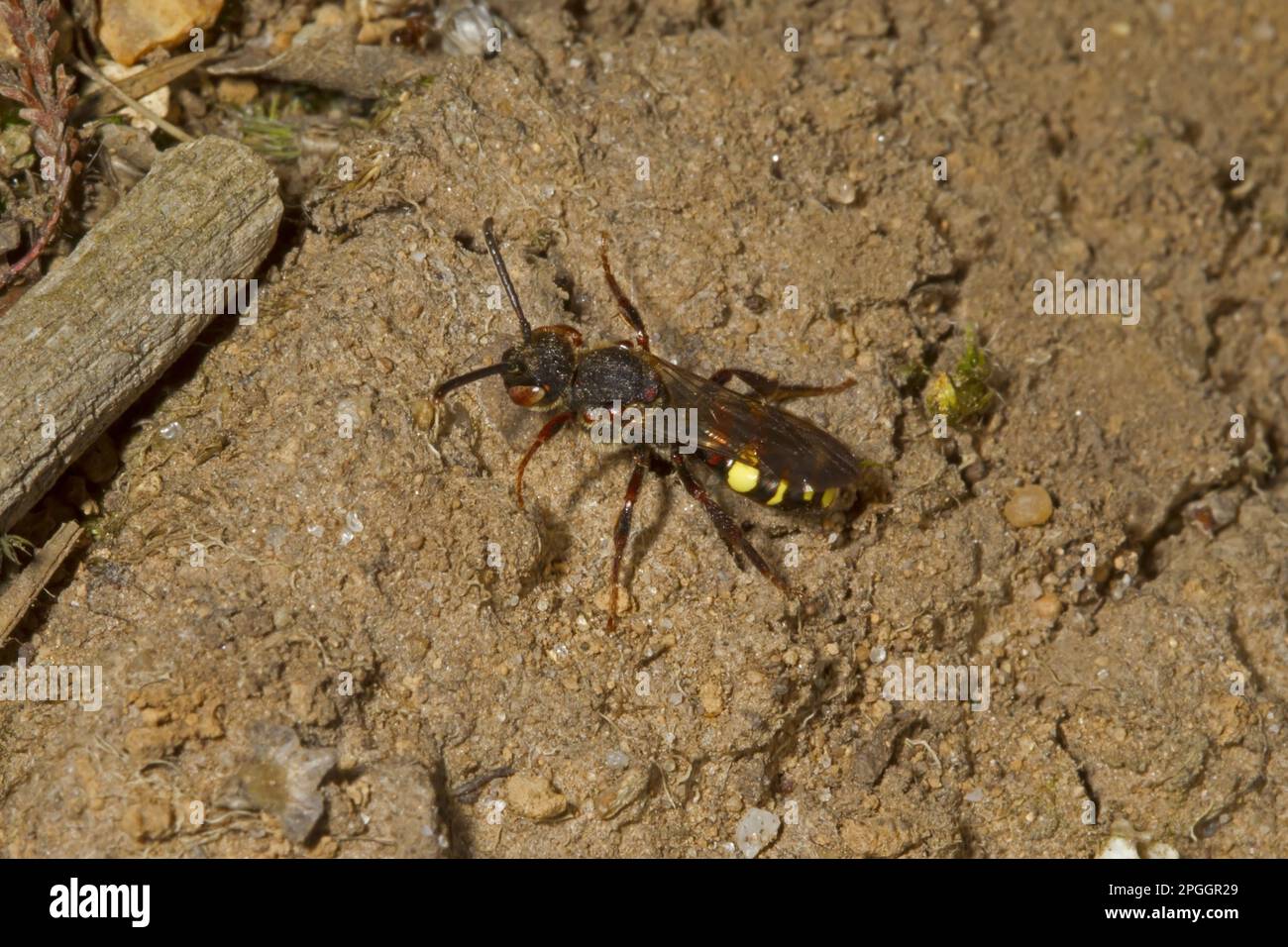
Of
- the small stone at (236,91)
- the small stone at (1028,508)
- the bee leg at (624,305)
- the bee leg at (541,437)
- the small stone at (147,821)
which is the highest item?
the small stone at (236,91)

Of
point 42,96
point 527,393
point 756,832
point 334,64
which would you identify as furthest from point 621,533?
point 42,96

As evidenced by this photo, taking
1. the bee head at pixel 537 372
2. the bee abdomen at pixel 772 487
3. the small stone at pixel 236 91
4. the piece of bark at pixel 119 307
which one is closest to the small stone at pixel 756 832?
the bee abdomen at pixel 772 487

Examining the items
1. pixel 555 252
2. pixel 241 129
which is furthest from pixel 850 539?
pixel 241 129

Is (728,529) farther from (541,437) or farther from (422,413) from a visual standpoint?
(422,413)

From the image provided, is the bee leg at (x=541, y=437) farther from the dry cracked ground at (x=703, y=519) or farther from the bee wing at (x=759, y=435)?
the bee wing at (x=759, y=435)

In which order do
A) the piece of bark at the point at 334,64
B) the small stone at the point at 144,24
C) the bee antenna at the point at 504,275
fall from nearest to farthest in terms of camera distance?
the bee antenna at the point at 504,275, the small stone at the point at 144,24, the piece of bark at the point at 334,64

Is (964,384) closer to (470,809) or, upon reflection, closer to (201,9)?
(470,809)
